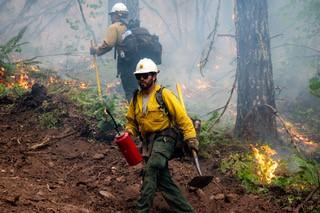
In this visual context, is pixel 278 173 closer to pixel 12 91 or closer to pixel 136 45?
pixel 136 45

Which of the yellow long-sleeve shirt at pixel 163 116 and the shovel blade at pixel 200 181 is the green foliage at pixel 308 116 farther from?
the yellow long-sleeve shirt at pixel 163 116

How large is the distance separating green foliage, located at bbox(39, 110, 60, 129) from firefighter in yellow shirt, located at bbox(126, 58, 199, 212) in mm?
3214

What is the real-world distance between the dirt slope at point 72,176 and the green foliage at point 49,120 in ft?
0.39

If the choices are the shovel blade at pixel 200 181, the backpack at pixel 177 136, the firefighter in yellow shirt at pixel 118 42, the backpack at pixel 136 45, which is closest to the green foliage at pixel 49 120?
the firefighter in yellow shirt at pixel 118 42

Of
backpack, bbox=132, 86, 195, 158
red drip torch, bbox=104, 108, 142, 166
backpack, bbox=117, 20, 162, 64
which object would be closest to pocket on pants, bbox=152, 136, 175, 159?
backpack, bbox=132, 86, 195, 158

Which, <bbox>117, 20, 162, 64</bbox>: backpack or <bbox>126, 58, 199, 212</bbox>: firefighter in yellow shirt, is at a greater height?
<bbox>117, 20, 162, 64</bbox>: backpack

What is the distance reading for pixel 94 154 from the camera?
22.6 ft

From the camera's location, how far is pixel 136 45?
8.23m

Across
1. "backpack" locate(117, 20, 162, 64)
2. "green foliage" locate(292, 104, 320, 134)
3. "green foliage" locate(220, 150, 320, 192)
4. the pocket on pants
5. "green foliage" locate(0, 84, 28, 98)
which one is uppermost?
"backpack" locate(117, 20, 162, 64)

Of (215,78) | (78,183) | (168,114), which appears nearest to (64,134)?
(78,183)

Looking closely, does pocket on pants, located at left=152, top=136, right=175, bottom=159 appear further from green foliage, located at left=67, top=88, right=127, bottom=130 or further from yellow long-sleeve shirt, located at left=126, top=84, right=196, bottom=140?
green foliage, located at left=67, top=88, right=127, bottom=130

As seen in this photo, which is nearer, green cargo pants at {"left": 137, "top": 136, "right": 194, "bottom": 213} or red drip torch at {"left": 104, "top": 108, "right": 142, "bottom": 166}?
green cargo pants at {"left": 137, "top": 136, "right": 194, "bottom": 213}

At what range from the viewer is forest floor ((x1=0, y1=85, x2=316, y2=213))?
4.87 meters

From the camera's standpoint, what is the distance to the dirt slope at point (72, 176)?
483cm
